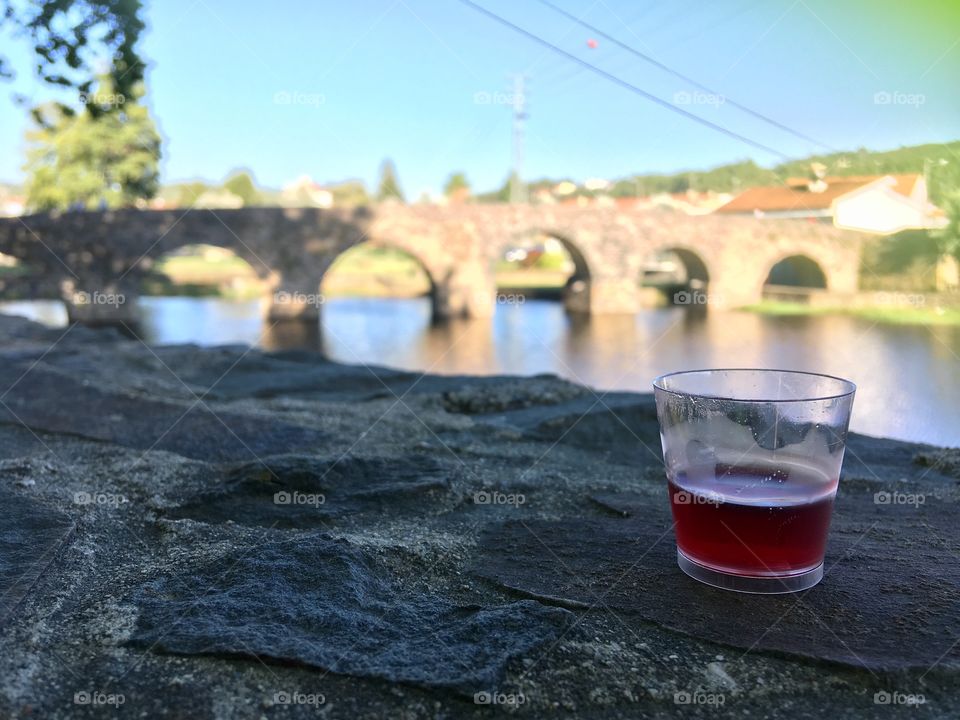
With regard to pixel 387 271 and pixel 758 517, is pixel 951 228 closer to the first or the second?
pixel 758 517

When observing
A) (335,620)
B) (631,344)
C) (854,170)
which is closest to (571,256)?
(631,344)

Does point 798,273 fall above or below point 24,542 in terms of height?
below

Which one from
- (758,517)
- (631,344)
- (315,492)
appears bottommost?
(631,344)

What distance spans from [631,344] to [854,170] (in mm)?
9619

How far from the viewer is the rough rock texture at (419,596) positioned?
112 cm

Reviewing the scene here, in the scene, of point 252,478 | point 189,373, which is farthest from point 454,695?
point 189,373

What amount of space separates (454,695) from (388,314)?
2536 centimetres

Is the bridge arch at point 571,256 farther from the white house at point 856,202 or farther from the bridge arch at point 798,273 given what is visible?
the bridge arch at point 798,273

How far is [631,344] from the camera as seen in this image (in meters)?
18.6

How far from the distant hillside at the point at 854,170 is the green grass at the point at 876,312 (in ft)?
14.7

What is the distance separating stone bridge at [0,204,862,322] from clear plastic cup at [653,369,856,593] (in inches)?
922

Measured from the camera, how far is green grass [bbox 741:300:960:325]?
18203mm

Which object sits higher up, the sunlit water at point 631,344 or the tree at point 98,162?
the tree at point 98,162

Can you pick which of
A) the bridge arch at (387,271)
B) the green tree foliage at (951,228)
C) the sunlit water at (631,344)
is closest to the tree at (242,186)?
the bridge arch at (387,271)
